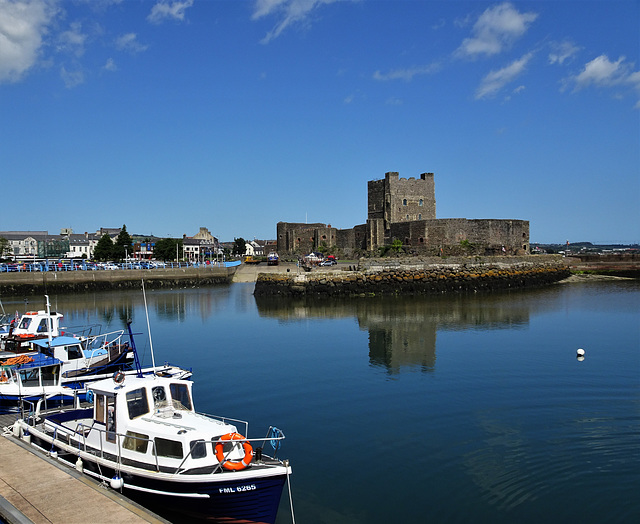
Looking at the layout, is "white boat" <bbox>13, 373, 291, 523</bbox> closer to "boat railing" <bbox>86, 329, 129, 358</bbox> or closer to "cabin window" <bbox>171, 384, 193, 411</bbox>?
"cabin window" <bbox>171, 384, 193, 411</bbox>

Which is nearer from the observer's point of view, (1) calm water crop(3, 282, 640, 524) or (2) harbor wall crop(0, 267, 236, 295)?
(1) calm water crop(3, 282, 640, 524)

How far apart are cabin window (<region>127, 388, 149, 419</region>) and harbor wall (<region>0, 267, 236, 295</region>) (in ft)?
150

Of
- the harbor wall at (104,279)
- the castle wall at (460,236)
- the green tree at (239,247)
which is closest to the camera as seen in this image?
the harbor wall at (104,279)

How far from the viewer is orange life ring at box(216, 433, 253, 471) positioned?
8.90 m

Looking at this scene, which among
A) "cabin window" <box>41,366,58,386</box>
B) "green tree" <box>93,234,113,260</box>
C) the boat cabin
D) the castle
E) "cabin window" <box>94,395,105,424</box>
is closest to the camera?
the boat cabin

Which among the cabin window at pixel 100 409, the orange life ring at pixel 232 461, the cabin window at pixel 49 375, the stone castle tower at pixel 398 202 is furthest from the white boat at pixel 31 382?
the stone castle tower at pixel 398 202

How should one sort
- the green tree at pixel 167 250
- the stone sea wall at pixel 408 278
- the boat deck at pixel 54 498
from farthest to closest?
the green tree at pixel 167 250 → the stone sea wall at pixel 408 278 → the boat deck at pixel 54 498

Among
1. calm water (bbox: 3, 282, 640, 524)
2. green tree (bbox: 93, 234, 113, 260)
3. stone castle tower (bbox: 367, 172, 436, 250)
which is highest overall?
stone castle tower (bbox: 367, 172, 436, 250)

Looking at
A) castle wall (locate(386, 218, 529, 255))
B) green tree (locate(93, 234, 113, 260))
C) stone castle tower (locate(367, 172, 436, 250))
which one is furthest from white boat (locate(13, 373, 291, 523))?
green tree (locate(93, 234, 113, 260))

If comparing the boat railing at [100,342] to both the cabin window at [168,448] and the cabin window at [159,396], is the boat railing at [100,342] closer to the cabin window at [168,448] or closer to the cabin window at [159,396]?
the cabin window at [159,396]

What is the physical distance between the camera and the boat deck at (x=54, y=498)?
Answer: 7.69m

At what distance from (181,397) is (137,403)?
91 centimetres

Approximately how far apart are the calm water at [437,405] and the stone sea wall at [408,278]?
11.6 metres

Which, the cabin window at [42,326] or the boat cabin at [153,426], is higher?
the cabin window at [42,326]
